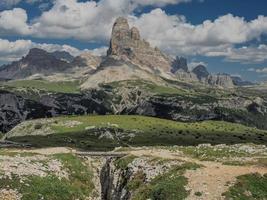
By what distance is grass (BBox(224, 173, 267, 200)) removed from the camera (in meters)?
52.7

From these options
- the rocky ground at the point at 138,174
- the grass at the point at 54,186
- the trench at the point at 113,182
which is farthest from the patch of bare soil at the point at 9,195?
the trench at the point at 113,182

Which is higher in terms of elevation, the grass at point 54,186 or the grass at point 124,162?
the grass at point 124,162

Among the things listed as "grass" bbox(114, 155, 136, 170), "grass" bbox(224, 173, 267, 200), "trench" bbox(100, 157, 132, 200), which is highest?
"grass" bbox(224, 173, 267, 200)

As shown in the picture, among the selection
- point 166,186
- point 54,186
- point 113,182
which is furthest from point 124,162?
point 166,186

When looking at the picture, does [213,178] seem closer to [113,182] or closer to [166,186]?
[166,186]

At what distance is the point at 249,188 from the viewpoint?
54.7m

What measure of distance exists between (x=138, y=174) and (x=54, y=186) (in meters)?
12.3

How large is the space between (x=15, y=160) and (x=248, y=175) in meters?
35.8

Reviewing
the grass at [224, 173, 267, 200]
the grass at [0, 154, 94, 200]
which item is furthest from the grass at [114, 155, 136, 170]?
the grass at [224, 173, 267, 200]

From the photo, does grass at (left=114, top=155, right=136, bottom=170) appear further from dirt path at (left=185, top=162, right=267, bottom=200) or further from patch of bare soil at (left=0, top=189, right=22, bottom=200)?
patch of bare soil at (left=0, top=189, right=22, bottom=200)

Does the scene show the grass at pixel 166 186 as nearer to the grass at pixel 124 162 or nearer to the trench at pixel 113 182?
the trench at pixel 113 182

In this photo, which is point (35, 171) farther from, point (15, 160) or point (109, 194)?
point (109, 194)

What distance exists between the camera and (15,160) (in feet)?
238

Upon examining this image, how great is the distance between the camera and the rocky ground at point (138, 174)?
5567 centimetres
